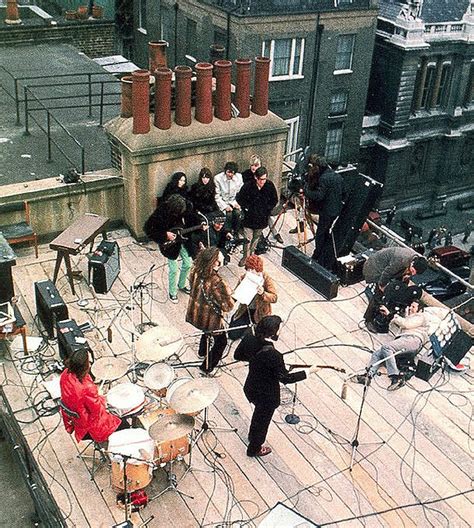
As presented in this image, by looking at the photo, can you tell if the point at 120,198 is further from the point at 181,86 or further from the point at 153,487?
the point at 153,487

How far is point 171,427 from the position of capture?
22.8 ft

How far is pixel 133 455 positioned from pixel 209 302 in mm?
2351

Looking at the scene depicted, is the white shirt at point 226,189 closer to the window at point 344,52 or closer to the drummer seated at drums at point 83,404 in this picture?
the drummer seated at drums at point 83,404

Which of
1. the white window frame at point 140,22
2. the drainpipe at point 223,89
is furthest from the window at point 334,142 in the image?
the drainpipe at point 223,89

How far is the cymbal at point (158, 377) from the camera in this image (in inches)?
301

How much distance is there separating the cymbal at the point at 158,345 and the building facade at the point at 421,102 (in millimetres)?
27846

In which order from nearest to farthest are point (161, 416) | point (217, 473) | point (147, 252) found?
1. point (161, 416)
2. point (217, 473)
3. point (147, 252)

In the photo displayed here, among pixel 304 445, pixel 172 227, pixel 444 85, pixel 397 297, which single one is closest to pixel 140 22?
pixel 444 85

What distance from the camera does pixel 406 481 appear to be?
784 cm

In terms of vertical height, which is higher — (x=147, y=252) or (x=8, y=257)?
(x=8, y=257)

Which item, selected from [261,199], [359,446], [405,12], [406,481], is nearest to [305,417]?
[359,446]

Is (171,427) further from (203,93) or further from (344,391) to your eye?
(203,93)

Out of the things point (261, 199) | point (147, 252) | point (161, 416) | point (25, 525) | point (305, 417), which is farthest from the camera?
point (147, 252)

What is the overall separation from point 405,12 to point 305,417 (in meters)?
27.9
